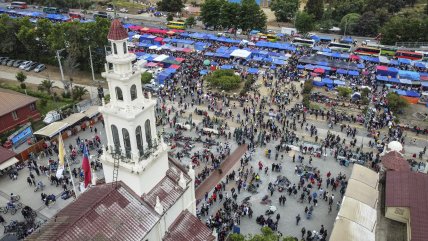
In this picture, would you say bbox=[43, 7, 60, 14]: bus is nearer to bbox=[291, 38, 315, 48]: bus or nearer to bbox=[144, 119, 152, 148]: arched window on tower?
bbox=[291, 38, 315, 48]: bus

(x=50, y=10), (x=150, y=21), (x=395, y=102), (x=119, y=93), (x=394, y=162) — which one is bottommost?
(x=394, y=162)

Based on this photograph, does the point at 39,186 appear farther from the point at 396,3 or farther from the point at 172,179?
the point at 396,3

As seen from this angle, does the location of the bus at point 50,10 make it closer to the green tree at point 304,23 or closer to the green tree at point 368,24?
the green tree at point 304,23

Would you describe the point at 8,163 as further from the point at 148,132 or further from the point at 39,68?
the point at 39,68

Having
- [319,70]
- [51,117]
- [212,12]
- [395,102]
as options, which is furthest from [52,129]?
[212,12]

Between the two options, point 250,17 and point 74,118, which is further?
point 250,17

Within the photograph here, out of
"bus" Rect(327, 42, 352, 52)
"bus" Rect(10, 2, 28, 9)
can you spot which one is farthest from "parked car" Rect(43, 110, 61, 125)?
"bus" Rect(10, 2, 28, 9)
